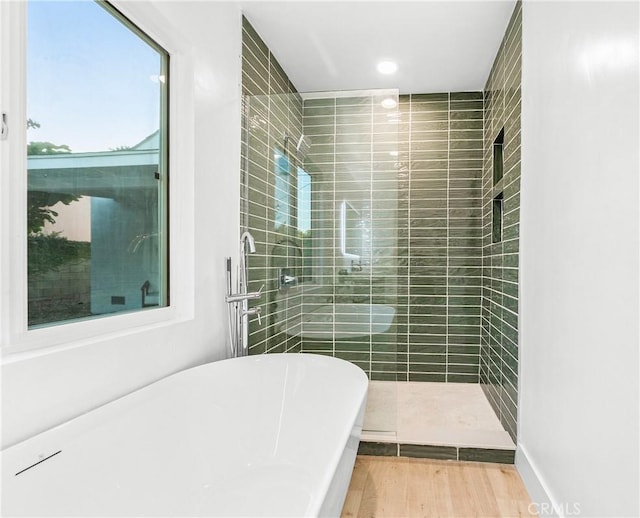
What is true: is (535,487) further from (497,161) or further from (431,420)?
(497,161)

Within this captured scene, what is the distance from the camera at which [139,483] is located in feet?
4.75

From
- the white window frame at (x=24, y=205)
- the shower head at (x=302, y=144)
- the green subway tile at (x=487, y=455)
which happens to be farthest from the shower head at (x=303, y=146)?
the green subway tile at (x=487, y=455)

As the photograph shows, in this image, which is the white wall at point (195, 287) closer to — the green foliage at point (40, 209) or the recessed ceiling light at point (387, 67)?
the green foliage at point (40, 209)

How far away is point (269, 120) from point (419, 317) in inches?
84.9

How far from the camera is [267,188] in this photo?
3066 millimetres

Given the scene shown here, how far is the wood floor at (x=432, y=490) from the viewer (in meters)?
2.06

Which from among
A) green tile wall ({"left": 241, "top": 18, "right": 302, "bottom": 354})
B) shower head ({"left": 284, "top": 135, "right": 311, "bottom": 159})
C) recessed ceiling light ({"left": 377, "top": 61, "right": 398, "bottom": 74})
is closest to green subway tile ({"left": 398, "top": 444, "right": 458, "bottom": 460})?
green tile wall ({"left": 241, "top": 18, "right": 302, "bottom": 354})

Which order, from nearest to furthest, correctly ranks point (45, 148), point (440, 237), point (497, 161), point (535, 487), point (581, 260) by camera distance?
point (45, 148), point (581, 260), point (535, 487), point (497, 161), point (440, 237)

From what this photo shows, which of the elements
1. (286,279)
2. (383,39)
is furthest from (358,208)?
(383,39)

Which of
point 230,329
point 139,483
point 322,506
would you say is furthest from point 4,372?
point 230,329

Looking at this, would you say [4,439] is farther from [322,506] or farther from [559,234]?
[559,234]

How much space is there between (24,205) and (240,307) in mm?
1335

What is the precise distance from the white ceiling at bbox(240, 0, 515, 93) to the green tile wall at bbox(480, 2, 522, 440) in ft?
0.61

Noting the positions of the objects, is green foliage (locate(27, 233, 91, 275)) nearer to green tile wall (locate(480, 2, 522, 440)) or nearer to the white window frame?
the white window frame
